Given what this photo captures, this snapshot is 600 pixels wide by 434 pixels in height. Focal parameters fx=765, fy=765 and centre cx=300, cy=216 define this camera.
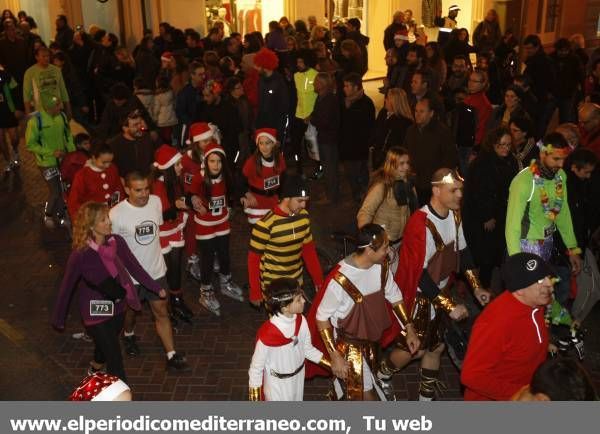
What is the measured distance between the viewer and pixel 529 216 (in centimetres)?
676

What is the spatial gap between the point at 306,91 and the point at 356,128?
198 centimetres

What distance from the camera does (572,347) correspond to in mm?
7156

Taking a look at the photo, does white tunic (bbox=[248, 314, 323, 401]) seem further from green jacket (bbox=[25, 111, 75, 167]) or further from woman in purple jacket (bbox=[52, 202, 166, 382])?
green jacket (bbox=[25, 111, 75, 167])

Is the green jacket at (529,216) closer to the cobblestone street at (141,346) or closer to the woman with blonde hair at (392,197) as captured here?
the woman with blonde hair at (392,197)

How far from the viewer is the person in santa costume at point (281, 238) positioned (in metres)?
6.60

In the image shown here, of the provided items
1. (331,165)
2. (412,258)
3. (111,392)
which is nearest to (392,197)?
(412,258)

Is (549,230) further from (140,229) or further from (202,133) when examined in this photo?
(140,229)

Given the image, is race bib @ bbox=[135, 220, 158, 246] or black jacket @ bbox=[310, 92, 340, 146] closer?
race bib @ bbox=[135, 220, 158, 246]

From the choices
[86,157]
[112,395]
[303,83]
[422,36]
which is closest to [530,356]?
[112,395]

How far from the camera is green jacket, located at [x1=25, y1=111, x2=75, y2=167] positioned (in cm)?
1025

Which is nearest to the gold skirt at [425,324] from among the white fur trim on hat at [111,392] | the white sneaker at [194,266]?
the white fur trim on hat at [111,392]

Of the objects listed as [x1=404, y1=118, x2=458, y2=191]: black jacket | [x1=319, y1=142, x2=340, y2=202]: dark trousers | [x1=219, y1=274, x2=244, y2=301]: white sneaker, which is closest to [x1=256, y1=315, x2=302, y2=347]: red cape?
[x1=219, y1=274, x2=244, y2=301]: white sneaker

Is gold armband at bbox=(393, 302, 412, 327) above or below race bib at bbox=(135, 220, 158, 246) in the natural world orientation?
below

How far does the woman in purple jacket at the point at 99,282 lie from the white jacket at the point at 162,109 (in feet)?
20.9
